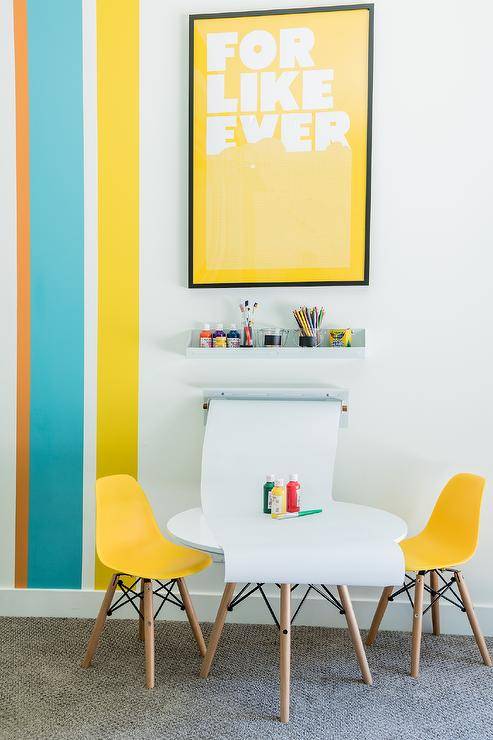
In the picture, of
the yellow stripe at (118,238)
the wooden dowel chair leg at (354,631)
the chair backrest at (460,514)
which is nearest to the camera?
the wooden dowel chair leg at (354,631)

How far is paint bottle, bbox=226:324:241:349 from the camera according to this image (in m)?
2.79

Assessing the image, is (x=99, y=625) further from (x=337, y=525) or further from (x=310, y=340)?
(x=310, y=340)

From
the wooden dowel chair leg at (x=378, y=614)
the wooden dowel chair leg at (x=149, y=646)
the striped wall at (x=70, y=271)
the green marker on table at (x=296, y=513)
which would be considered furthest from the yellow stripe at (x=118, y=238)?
the wooden dowel chair leg at (x=378, y=614)

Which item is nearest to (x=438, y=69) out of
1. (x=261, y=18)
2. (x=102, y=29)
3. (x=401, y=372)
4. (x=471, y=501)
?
(x=261, y=18)

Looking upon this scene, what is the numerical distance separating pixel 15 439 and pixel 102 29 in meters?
1.84

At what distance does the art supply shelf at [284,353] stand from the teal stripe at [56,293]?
1.98ft

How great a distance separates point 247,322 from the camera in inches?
111

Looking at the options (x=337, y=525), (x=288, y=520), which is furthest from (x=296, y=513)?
(x=337, y=525)

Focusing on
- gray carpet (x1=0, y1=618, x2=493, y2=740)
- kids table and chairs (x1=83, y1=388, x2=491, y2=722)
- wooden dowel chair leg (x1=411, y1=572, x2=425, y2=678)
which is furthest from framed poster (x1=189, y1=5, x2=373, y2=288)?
gray carpet (x1=0, y1=618, x2=493, y2=740)

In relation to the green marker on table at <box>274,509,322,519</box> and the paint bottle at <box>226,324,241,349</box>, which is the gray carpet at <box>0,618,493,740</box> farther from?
the paint bottle at <box>226,324,241,349</box>

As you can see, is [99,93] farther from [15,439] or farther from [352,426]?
[352,426]

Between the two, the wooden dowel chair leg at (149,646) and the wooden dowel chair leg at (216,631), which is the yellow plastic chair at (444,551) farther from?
the wooden dowel chair leg at (149,646)

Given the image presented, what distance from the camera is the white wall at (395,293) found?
2779mm

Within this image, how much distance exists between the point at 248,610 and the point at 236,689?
1.89ft
